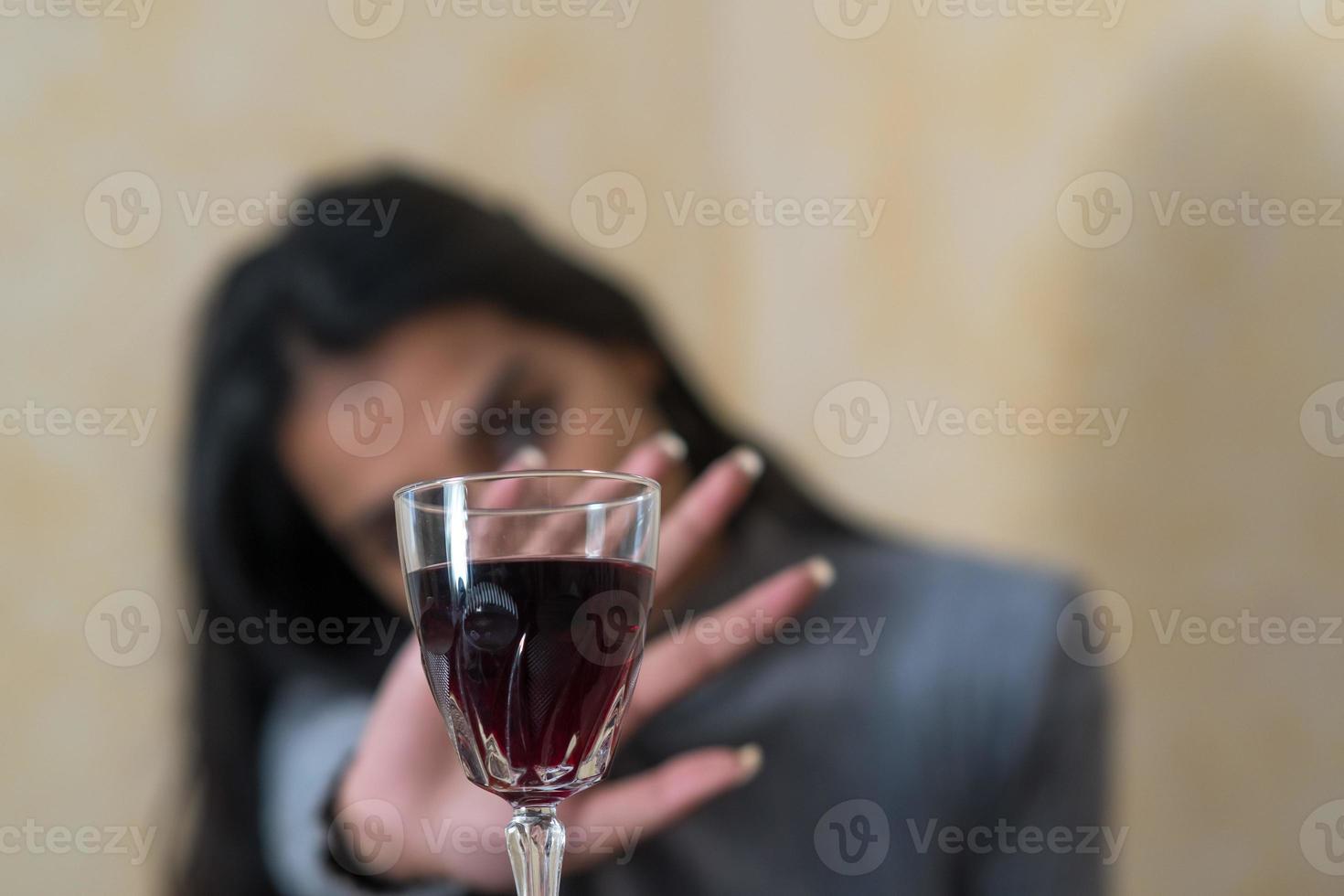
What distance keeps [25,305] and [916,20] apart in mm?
1077

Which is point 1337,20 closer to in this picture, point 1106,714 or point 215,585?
point 1106,714

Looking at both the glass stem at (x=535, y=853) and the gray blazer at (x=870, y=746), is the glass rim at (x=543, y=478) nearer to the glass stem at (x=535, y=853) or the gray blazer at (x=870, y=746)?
the glass stem at (x=535, y=853)

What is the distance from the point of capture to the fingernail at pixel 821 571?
4.30 ft

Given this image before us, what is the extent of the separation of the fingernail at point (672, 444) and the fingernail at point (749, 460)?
0.06m

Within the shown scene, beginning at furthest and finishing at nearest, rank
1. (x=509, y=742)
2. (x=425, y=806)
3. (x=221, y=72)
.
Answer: (x=221, y=72) → (x=425, y=806) → (x=509, y=742)

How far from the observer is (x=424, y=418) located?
1.32m

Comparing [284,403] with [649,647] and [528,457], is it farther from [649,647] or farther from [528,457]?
[649,647]

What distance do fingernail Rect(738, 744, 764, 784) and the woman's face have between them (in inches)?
13.9

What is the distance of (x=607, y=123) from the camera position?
4.53ft

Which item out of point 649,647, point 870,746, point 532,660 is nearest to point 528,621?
point 532,660

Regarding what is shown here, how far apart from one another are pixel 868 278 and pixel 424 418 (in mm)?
533

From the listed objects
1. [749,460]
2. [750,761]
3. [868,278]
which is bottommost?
[750,761]

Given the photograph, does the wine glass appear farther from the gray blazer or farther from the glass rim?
the gray blazer

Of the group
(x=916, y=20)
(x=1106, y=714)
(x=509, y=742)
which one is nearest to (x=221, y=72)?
(x=916, y=20)
